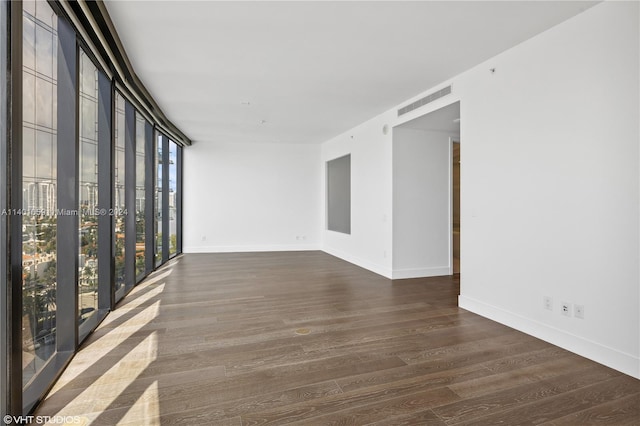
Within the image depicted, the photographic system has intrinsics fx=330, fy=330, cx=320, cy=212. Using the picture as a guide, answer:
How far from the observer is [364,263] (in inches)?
254

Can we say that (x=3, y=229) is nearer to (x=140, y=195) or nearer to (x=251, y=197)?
(x=140, y=195)

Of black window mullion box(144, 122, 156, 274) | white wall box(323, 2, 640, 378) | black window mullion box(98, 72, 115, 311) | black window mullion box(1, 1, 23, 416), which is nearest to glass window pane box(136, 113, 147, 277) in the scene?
black window mullion box(144, 122, 156, 274)

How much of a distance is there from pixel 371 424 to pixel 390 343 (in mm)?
1115

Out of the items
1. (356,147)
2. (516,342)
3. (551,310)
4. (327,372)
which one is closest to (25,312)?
(327,372)

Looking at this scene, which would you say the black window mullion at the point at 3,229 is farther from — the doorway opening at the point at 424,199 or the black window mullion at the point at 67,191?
the doorway opening at the point at 424,199

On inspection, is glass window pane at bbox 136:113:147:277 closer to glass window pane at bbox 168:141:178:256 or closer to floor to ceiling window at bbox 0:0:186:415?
floor to ceiling window at bbox 0:0:186:415

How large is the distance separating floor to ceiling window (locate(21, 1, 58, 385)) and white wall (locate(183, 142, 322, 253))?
19.0 ft

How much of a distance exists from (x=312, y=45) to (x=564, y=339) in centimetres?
348

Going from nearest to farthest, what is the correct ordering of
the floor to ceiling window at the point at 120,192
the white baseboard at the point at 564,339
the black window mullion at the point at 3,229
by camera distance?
the black window mullion at the point at 3,229 → the white baseboard at the point at 564,339 → the floor to ceiling window at the point at 120,192

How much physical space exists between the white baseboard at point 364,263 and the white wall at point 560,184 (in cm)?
180

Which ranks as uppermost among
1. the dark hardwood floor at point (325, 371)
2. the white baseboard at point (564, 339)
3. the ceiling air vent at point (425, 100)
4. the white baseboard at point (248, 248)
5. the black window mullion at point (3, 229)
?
the ceiling air vent at point (425, 100)

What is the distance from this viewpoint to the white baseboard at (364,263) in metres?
5.64

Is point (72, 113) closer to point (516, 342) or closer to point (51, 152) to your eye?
point (51, 152)

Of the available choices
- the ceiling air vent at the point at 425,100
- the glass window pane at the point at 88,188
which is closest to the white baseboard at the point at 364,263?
the ceiling air vent at the point at 425,100
